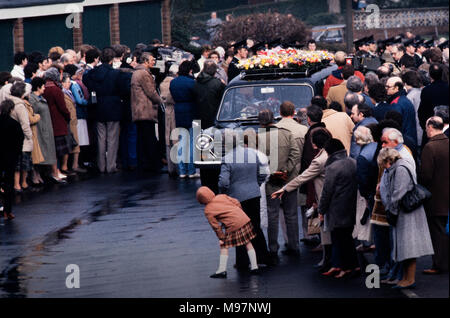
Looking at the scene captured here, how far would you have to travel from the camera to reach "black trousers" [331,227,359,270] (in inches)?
475

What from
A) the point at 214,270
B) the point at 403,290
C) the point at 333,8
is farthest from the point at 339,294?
the point at 333,8

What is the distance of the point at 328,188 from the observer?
12.0 m

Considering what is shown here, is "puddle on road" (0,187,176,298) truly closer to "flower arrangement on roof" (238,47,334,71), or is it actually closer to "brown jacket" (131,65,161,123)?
"brown jacket" (131,65,161,123)

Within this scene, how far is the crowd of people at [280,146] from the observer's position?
1179cm

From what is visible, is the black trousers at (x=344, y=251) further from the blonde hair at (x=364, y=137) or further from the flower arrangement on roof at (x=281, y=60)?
the flower arrangement on roof at (x=281, y=60)

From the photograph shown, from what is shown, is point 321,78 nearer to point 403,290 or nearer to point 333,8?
point 403,290

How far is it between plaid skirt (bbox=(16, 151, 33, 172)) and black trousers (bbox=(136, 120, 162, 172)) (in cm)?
264

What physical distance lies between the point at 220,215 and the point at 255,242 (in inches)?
31.6

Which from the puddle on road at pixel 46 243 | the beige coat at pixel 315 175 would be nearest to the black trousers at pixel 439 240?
the beige coat at pixel 315 175

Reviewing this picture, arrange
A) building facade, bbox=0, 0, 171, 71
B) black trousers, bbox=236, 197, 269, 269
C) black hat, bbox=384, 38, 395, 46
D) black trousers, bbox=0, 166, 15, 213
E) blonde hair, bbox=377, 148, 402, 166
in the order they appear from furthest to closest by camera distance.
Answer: building facade, bbox=0, 0, 171, 71 → black hat, bbox=384, 38, 395, 46 → black trousers, bbox=0, 166, 15, 213 → black trousers, bbox=236, 197, 269, 269 → blonde hair, bbox=377, 148, 402, 166

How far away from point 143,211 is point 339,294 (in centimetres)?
617

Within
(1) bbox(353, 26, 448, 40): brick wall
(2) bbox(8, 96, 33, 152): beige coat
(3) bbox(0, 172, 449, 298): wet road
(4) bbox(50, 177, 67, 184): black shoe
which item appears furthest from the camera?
(1) bbox(353, 26, 448, 40): brick wall

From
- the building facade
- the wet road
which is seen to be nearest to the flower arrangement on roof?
the wet road

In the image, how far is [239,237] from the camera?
12.2 metres
